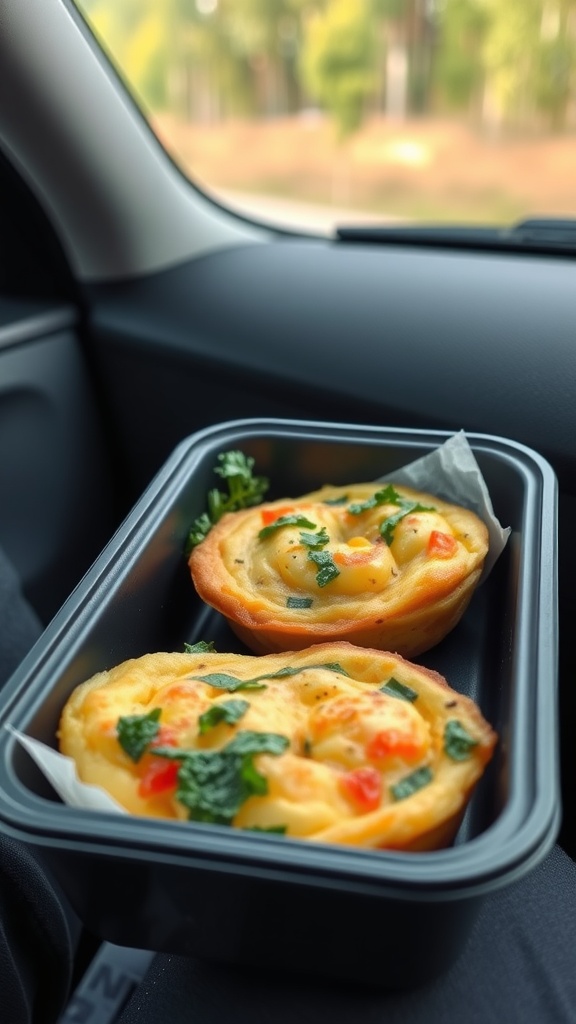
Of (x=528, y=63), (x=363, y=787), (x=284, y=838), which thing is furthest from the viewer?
(x=528, y=63)

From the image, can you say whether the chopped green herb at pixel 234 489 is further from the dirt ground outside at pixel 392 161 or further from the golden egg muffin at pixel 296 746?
the dirt ground outside at pixel 392 161

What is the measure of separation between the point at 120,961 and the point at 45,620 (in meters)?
0.75

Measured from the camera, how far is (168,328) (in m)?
1.98

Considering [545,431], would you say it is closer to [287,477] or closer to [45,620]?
[287,477]

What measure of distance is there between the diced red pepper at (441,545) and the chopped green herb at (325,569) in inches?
5.1

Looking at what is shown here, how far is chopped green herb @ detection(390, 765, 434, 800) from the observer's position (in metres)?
0.83

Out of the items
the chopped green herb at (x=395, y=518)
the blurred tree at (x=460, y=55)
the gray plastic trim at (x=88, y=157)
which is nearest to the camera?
the chopped green herb at (x=395, y=518)

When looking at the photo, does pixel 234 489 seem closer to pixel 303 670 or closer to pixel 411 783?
pixel 303 670

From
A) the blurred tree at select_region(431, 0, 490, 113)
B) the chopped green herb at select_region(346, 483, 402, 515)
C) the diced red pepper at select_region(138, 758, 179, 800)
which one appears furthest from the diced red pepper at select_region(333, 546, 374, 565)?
the blurred tree at select_region(431, 0, 490, 113)

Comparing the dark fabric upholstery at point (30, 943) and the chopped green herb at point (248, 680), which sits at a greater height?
the chopped green herb at point (248, 680)

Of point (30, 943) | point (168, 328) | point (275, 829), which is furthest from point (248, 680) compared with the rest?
point (168, 328)

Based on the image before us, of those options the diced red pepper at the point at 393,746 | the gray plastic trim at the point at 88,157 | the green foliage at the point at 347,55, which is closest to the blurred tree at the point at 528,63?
the green foliage at the point at 347,55

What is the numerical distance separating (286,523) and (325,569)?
13cm

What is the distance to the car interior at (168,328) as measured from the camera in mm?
1539
